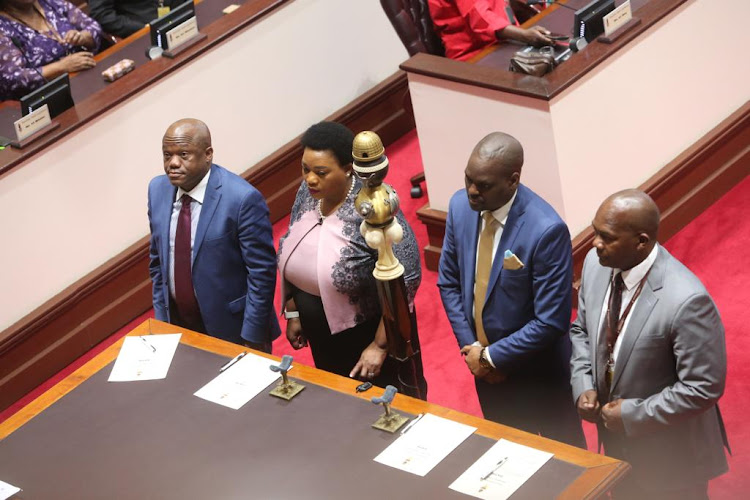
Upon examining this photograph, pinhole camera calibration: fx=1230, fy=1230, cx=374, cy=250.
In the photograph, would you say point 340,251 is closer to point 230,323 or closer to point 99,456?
point 230,323

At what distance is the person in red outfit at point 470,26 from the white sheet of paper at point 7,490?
3324 millimetres

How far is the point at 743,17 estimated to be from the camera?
614cm

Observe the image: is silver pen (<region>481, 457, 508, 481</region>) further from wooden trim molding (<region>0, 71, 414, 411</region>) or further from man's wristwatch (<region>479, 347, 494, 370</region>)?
wooden trim molding (<region>0, 71, 414, 411</region>)

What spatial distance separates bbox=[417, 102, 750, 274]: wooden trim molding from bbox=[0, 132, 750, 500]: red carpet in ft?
0.18

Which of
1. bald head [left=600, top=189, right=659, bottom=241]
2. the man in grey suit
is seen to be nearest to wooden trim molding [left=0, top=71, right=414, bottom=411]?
the man in grey suit

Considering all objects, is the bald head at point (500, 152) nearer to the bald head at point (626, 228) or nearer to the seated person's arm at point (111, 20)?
the bald head at point (626, 228)

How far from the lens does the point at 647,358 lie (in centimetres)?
358

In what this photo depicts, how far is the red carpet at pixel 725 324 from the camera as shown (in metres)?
4.71

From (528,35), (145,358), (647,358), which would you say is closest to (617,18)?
(528,35)

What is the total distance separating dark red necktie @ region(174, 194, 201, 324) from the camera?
4.51 m

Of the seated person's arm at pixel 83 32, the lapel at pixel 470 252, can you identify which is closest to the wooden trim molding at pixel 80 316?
the seated person's arm at pixel 83 32

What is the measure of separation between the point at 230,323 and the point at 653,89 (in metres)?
2.38

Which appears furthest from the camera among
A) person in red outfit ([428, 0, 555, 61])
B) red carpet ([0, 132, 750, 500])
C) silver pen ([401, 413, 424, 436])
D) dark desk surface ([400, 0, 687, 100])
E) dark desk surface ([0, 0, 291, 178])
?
person in red outfit ([428, 0, 555, 61])

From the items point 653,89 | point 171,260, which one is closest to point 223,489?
point 171,260
